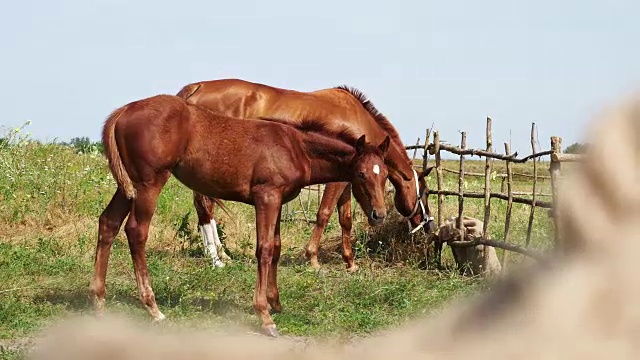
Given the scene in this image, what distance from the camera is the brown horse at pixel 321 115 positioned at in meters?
9.69

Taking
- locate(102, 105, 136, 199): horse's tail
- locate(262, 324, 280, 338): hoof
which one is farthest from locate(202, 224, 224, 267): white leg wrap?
locate(262, 324, 280, 338): hoof

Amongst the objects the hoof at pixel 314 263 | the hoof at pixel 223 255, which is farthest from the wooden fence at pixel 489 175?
the hoof at pixel 223 255

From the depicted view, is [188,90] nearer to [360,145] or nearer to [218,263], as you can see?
[218,263]

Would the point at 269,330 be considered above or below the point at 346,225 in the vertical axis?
below

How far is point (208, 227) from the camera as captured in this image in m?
10.0

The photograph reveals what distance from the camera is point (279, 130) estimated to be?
7.38 meters

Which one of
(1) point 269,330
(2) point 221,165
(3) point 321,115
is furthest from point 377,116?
(1) point 269,330

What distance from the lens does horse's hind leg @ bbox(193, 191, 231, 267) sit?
32.7ft

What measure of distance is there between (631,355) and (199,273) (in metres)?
8.16

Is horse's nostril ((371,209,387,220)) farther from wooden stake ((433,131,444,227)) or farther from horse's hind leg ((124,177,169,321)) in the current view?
wooden stake ((433,131,444,227))

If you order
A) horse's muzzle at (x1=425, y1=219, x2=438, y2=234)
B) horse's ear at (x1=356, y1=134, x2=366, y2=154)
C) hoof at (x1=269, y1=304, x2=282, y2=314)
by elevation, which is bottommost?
hoof at (x1=269, y1=304, x2=282, y2=314)

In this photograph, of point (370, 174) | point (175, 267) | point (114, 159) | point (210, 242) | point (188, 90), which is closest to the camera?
point (114, 159)

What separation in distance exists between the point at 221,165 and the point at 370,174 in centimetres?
121

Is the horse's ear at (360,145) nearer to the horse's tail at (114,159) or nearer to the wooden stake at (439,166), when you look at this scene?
the horse's tail at (114,159)
